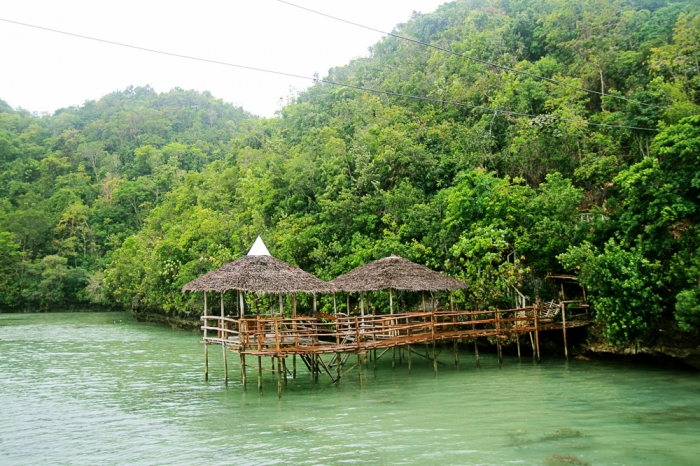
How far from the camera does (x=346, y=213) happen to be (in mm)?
28250

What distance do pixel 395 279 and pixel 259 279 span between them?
15.5ft

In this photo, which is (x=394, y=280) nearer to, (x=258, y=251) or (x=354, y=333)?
(x=354, y=333)

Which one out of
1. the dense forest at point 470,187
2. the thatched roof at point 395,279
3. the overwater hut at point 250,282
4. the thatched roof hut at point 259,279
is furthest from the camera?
the thatched roof at point 395,279

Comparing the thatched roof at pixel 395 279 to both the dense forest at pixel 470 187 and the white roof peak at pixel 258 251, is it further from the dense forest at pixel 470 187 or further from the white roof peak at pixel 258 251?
the white roof peak at pixel 258 251

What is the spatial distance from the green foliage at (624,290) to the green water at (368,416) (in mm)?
1408

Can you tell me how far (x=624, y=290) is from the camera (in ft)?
53.1

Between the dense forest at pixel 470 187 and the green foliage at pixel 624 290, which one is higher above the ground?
the dense forest at pixel 470 187

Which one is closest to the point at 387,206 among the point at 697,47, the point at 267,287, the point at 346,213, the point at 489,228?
the point at 346,213

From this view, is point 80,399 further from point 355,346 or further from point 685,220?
point 685,220

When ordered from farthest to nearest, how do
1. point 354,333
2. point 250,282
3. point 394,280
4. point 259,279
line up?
point 394,280 → point 259,279 → point 250,282 → point 354,333

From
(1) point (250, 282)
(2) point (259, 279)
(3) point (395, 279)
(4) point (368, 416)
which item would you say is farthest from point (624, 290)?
(1) point (250, 282)

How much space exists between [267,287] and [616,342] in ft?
36.5

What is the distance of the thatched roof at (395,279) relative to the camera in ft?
59.8

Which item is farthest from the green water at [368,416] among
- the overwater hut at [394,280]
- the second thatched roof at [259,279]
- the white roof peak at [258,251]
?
the white roof peak at [258,251]
